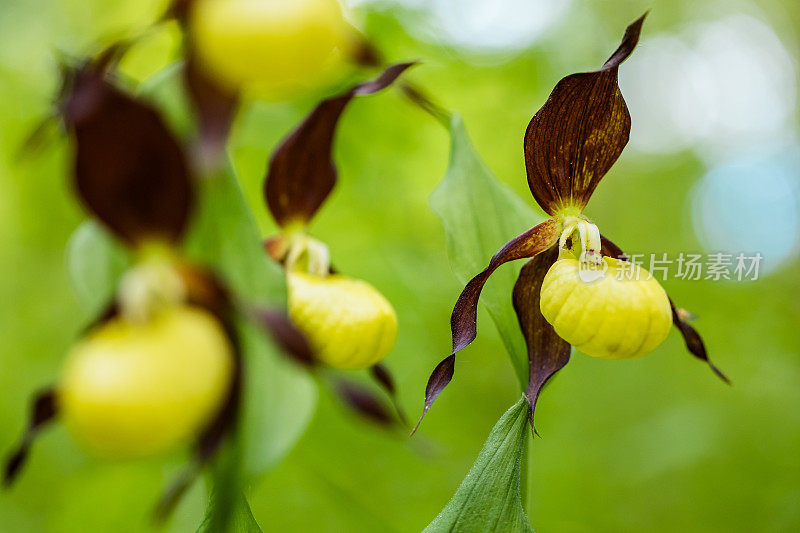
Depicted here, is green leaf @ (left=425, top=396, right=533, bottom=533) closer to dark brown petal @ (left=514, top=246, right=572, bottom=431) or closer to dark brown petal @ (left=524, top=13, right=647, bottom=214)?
dark brown petal @ (left=514, top=246, right=572, bottom=431)

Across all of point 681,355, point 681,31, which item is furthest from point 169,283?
point 681,31

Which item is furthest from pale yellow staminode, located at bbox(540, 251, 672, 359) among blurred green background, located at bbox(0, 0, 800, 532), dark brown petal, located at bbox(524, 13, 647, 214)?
blurred green background, located at bbox(0, 0, 800, 532)

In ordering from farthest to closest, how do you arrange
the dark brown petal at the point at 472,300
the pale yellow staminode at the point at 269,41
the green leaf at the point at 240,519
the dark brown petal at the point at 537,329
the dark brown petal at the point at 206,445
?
the dark brown petal at the point at 537,329 < the dark brown petal at the point at 472,300 < the green leaf at the point at 240,519 < the dark brown petal at the point at 206,445 < the pale yellow staminode at the point at 269,41

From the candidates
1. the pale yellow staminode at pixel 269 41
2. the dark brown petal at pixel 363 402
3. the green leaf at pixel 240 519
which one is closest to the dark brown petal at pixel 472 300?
the green leaf at pixel 240 519

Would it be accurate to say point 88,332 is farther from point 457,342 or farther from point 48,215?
point 48,215

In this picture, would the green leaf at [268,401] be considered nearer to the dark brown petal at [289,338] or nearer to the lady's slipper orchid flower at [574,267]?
the dark brown petal at [289,338]
